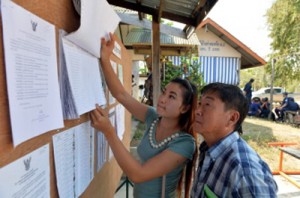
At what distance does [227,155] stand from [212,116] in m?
0.19

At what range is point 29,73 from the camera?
0.67 meters

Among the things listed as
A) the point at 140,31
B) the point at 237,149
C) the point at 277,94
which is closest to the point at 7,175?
the point at 237,149

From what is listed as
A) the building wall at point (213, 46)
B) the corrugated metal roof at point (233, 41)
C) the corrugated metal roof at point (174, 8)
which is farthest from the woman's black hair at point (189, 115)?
the building wall at point (213, 46)

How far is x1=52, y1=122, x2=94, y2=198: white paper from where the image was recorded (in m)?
0.89

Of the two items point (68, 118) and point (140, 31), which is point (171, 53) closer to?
point (140, 31)

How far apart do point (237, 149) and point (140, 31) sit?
603cm

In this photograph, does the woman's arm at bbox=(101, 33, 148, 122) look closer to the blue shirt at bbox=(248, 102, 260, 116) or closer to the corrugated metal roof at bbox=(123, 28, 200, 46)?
the corrugated metal roof at bbox=(123, 28, 200, 46)

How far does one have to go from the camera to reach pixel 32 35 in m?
0.69

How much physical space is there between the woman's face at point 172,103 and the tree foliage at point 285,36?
15.8 meters

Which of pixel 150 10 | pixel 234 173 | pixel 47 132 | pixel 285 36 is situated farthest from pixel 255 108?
pixel 47 132

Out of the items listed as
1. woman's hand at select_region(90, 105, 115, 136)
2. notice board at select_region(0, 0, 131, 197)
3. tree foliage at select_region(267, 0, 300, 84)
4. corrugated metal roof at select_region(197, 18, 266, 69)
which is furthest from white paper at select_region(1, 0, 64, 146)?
tree foliage at select_region(267, 0, 300, 84)

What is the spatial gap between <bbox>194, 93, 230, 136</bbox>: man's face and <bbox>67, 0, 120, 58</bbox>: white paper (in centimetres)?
54

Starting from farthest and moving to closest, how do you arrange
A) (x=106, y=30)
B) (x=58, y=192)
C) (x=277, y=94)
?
(x=277, y=94) → (x=106, y=30) → (x=58, y=192)

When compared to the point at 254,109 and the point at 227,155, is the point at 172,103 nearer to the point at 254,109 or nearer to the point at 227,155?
the point at 227,155
